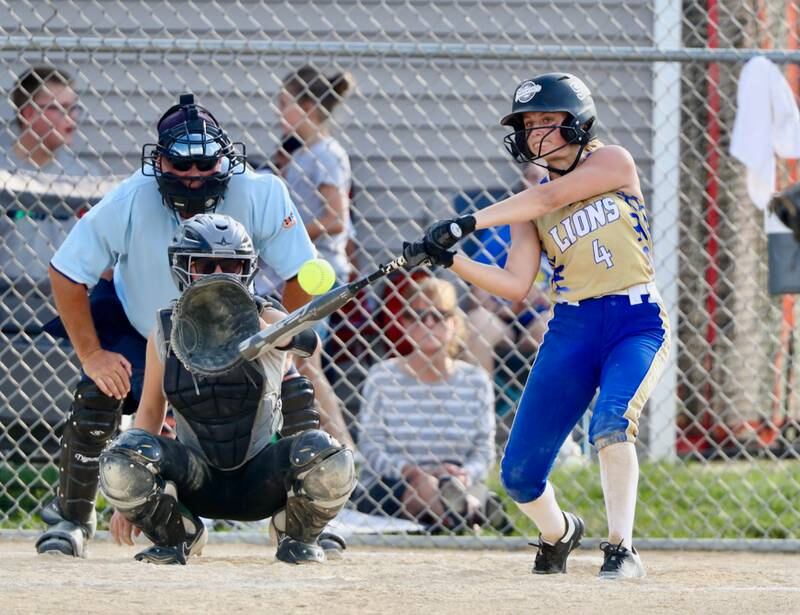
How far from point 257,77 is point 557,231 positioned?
12.2ft

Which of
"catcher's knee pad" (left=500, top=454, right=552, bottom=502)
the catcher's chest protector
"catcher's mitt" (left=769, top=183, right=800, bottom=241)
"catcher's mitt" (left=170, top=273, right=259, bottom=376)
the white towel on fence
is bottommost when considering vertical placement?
"catcher's knee pad" (left=500, top=454, right=552, bottom=502)

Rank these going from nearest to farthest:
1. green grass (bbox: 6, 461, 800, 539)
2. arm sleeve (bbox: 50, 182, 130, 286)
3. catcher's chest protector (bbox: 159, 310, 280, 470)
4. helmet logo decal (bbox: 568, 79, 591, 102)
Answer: catcher's chest protector (bbox: 159, 310, 280, 470), helmet logo decal (bbox: 568, 79, 591, 102), arm sleeve (bbox: 50, 182, 130, 286), green grass (bbox: 6, 461, 800, 539)

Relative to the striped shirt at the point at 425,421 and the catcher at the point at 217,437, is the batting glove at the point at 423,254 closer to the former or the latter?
the catcher at the point at 217,437

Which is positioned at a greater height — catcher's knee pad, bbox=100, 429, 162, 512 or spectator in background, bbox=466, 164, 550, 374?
spectator in background, bbox=466, 164, 550, 374

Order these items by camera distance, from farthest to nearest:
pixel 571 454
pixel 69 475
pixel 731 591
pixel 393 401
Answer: pixel 571 454
pixel 393 401
pixel 69 475
pixel 731 591

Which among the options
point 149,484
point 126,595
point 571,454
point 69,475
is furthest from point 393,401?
point 126,595

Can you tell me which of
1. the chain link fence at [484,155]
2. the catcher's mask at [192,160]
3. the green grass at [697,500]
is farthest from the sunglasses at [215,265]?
the green grass at [697,500]

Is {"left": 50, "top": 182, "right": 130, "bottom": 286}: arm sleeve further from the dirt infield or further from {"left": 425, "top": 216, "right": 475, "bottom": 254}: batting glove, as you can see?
{"left": 425, "top": 216, "right": 475, "bottom": 254}: batting glove

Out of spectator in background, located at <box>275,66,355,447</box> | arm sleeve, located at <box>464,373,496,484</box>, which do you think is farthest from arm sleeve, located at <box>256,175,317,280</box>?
arm sleeve, located at <box>464,373,496,484</box>

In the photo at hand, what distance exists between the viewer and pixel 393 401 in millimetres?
6637

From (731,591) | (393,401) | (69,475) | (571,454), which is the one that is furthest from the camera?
(571,454)

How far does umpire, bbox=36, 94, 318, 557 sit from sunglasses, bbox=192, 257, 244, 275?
40 centimetres

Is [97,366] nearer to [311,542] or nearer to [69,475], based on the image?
[69,475]

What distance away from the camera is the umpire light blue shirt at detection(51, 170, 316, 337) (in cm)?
505
